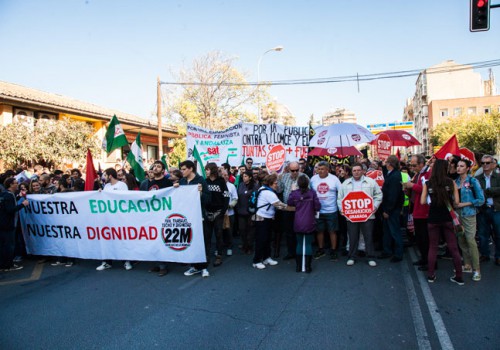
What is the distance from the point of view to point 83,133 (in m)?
18.4

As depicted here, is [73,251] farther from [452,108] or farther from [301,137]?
[452,108]

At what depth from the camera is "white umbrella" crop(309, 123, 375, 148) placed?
362 inches

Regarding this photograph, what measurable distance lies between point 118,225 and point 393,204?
507 centimetres

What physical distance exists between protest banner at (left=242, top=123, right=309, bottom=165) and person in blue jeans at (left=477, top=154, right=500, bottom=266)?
6120 millimetres

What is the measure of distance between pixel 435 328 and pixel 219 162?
8.85m

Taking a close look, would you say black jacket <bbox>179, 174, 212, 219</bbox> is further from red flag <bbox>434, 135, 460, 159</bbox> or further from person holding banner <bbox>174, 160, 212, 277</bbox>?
red flag <bbox>434, 135, 460, 159</bbox>

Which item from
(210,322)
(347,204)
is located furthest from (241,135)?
(210,322)

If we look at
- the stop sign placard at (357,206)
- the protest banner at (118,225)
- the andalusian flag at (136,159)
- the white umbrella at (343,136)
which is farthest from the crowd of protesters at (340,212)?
the white umbrella at (343,136)

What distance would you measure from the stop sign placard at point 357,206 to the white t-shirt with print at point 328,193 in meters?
0.35

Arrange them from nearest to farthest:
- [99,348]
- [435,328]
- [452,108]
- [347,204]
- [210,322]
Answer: [99,348] → [435,328] → [210,322] → [347,204] → [452,108]

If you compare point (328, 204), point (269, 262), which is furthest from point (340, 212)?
point (269, 262)

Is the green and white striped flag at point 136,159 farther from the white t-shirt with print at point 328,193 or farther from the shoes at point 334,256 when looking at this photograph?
the shoes at point 334,256

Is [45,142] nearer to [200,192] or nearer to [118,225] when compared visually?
[118,225]

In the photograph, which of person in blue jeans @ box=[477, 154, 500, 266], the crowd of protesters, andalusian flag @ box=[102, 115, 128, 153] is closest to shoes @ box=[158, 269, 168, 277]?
the crowd of protesters
